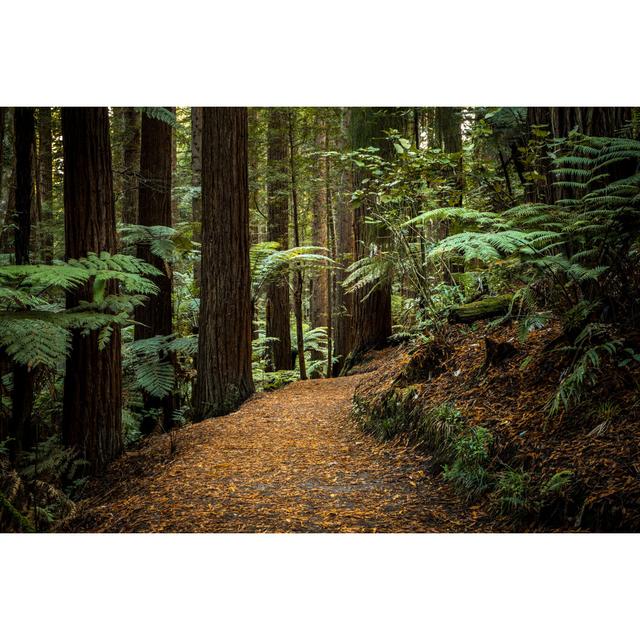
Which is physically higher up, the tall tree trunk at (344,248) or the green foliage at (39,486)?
the tall tree trunk at (344,248)

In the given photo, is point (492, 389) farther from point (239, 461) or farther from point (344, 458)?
point (239, 461)

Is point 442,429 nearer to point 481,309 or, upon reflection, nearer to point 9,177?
point 481,309

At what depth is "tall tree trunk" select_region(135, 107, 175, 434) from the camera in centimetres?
677

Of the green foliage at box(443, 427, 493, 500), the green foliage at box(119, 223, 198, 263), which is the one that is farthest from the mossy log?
the green foliage at box(119, 223, 198, 263)

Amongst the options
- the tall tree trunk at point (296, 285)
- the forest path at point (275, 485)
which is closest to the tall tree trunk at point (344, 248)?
the tall tree trunk at point (296, 285)

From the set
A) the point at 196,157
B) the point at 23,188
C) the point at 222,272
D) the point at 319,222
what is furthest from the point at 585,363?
the point at 319,222

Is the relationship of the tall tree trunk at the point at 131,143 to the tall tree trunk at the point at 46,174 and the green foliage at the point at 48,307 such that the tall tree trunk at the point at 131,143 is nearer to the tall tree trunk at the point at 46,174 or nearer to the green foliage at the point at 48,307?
the tall tree trunk at the point at 46,174

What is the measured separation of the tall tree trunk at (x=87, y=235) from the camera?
4.39 metres

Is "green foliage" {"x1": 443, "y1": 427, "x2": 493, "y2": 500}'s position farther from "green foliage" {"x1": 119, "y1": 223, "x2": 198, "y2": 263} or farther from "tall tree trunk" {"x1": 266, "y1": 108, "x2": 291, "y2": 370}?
"tall tree trunk" {"x1": 266, "y1": 108, "x2": 291, "y2": 370}

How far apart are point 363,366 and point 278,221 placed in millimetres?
3716

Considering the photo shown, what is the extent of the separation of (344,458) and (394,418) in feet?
1.74

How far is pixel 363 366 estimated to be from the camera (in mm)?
7363

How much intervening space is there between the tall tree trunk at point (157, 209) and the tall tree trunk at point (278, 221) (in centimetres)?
219
